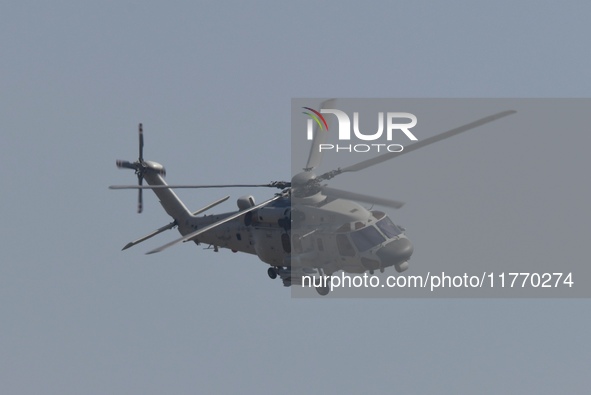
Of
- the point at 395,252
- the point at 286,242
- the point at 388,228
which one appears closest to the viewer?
the point at 395,252

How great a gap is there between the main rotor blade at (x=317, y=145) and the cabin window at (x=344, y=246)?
3232 millimetres

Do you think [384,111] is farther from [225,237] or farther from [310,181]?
[225,237]

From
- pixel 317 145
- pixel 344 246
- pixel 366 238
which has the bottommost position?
pixel 344 246

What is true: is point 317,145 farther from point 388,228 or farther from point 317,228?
point 388,228

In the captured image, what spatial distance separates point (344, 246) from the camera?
60.9 m

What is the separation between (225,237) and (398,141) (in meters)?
10.6

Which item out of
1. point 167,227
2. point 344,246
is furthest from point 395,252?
point 167,227

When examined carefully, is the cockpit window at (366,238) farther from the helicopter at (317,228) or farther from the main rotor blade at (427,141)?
the main rotor blade at (427,141)

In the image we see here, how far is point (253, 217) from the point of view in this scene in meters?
64.6

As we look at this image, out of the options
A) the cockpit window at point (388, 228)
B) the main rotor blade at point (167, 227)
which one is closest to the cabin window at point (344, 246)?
the cockpit window at point (388, 228)

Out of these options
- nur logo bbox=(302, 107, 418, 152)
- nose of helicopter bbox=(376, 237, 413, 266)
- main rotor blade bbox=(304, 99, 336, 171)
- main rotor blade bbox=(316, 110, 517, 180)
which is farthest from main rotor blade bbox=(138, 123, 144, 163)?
nose of helicopter bbox=(376, 237, 413, 266)

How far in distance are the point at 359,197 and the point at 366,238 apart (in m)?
3.51

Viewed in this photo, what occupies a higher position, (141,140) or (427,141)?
(141,140)

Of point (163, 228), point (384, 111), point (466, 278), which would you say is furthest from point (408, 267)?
point (163, 228)
